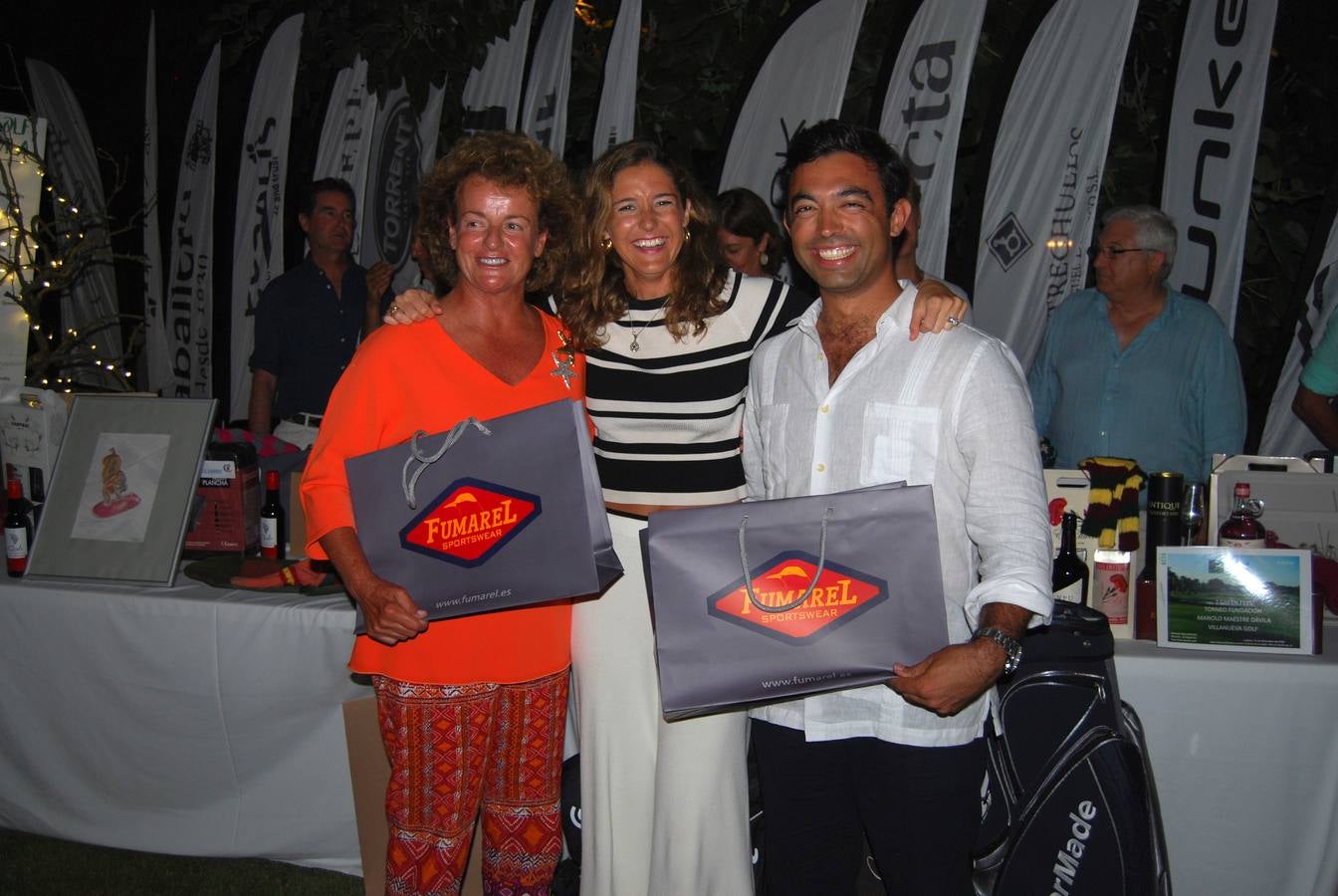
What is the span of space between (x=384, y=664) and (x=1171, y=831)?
1.89m

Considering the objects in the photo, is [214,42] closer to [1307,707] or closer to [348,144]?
[348,144]

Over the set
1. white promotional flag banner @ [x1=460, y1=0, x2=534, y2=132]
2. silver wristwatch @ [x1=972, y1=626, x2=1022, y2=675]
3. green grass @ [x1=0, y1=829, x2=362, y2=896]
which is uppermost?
white promotional flag banner @ [x1=460, y1=0, x2=534, y2=132]

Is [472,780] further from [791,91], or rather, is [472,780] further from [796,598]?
[791,91]

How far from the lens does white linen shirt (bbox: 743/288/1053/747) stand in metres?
1.58

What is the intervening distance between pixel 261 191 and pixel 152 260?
5.14 ft

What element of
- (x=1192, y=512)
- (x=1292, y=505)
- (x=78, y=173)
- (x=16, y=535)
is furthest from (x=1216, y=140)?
(x=78, y=173)

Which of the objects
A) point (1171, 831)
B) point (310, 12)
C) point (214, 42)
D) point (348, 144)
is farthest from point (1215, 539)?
point (214, 42)

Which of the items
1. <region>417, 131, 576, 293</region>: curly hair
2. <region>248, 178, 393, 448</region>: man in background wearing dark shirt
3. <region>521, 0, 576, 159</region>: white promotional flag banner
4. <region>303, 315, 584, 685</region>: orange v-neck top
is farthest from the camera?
<region>521, 0, 576, 159</region>: white promotional flag banner

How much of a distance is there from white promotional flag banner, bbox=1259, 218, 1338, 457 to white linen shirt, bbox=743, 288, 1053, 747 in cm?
346

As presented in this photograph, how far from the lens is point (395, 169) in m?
7.04

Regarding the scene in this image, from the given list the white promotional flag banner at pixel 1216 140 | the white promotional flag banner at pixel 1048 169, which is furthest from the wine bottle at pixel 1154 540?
the white promotional flag banner at pixel 1048 169

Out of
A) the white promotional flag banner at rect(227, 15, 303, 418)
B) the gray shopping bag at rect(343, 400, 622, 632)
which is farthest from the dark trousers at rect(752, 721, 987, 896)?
the white promotional flag banner at rect(227, 15, 303, 418)

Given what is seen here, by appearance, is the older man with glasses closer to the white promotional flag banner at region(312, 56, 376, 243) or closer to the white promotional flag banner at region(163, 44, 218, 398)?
the white promotional flag banner at region(312, 56, 376, 243)

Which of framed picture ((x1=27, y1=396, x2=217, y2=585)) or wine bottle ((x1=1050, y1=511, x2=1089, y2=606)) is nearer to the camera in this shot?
wine bottle ((x1=1050, y1=511, x2=1089, y2=606))
